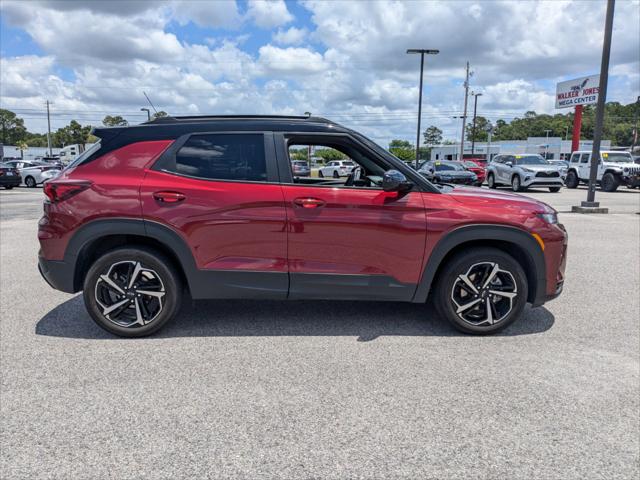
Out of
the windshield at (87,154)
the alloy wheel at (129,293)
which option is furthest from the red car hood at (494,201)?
the windshield at (87,154)

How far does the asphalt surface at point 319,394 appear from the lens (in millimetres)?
2369

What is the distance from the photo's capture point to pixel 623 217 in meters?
12.5

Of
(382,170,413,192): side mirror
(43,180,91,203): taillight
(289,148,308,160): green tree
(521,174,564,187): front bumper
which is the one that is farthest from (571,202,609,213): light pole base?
(43,180,91,203): taillight

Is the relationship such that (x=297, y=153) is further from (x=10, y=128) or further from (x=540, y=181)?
(x=10, y=128)

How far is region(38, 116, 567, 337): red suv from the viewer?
12.5 feet

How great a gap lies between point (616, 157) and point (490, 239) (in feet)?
78.5

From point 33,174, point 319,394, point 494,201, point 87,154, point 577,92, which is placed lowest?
point 319,394

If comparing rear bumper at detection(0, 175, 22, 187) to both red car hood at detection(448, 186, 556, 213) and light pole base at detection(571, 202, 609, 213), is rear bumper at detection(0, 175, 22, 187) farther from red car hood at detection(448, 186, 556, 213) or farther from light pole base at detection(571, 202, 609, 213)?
red car hood at detection(448, 186, 556, 213)

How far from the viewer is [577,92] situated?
3894cm

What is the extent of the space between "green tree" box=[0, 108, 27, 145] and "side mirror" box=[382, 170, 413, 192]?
5803 inches

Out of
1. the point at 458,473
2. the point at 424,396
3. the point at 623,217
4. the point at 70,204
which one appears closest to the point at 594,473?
the point at 458,473

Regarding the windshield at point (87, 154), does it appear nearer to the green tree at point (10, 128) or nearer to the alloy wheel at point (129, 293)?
the alloy wheel at point (129, 293)

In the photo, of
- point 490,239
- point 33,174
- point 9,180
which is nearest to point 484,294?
point 490,239

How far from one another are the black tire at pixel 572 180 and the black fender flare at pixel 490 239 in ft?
78.8
